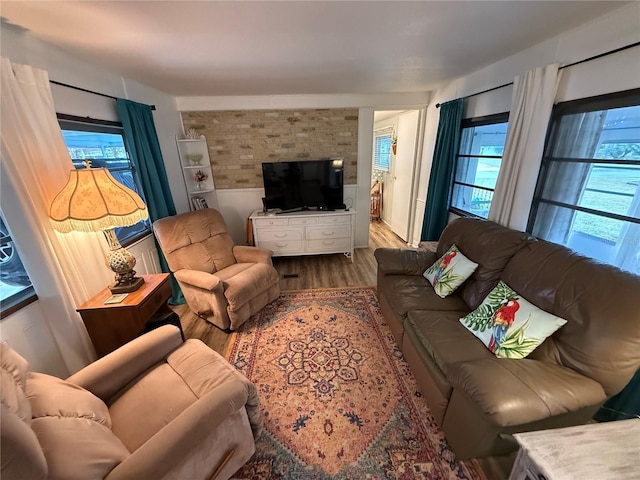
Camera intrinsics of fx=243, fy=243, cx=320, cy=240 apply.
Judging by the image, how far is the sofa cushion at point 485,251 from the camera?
169 centimetres

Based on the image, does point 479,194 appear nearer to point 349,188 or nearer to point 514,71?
point 514,71

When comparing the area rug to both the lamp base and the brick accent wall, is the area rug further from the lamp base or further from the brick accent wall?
the brick accent wall

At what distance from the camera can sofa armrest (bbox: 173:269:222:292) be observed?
1.99 metres

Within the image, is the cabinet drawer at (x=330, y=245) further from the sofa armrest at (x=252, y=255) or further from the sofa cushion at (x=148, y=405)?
the sofa cushion at (x=148, y=405)

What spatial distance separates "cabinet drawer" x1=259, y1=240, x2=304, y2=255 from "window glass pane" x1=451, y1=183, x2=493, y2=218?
212cm

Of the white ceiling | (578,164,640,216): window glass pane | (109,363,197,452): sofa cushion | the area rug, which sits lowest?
the area rug

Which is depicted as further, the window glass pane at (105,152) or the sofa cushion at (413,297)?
the window glass pane at (105,152)

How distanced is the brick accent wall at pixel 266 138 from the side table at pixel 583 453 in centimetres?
331

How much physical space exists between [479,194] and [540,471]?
255 cm

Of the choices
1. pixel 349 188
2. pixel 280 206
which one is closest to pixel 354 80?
pixel 349 188

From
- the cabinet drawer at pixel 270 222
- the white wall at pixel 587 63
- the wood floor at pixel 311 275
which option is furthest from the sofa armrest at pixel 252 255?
the white wall at pixel 587 63

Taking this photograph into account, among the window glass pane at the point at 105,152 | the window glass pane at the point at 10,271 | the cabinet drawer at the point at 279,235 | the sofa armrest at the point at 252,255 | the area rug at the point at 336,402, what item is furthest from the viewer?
the cabinet drawer at the point at 279,235

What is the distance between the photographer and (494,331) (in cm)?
136

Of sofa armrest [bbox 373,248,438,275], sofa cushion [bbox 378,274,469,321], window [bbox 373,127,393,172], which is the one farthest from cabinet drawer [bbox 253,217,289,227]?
window [bbox 373,127,393,172]
